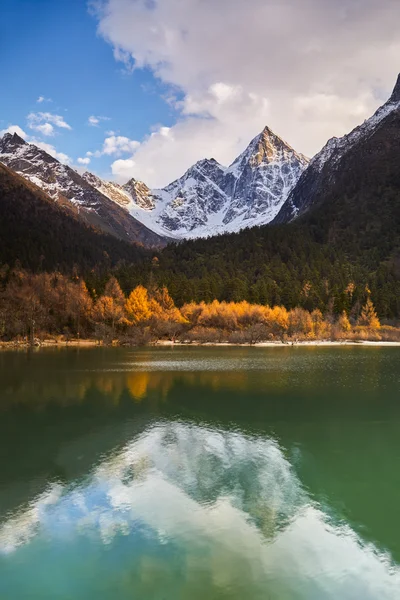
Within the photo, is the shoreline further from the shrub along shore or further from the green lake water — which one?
the green lake water

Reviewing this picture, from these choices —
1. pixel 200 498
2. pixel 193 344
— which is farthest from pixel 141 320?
pixel 200 498

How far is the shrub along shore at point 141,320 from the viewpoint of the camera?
11600cm

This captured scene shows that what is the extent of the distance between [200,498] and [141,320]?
105332mm

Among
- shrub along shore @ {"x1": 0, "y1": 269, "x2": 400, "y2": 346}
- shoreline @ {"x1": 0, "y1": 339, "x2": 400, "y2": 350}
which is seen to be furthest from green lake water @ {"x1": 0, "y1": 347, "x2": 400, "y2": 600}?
shrub along shore @ {"x1": 0, "y1": 269, "x2": 400, "y2": 346}

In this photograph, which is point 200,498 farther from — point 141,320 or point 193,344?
point 141,320

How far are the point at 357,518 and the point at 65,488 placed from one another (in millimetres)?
11064

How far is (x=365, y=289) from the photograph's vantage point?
156 meters

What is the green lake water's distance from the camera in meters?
12.9

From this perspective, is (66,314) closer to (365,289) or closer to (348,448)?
(365,289)

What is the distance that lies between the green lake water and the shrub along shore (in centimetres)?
7862

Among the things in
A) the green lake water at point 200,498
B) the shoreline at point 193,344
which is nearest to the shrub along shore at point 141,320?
the shoreline at point 193,344

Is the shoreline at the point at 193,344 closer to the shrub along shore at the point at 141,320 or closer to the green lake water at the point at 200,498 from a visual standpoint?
the shrub along shore at the point at 141,320

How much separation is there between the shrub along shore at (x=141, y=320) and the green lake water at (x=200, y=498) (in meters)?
78.6

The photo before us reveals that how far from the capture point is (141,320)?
123m
